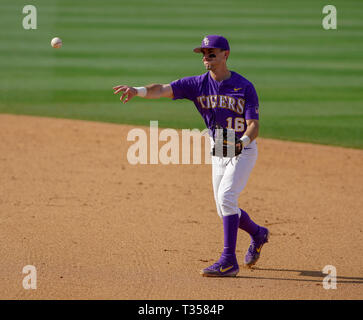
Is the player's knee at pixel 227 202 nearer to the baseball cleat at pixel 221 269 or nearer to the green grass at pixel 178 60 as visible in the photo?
the baseball cleat at pixel 221 269

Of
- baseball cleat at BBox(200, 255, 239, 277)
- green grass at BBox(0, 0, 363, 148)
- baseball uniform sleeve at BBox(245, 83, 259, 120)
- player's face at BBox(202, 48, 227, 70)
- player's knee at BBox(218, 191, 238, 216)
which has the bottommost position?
baseball cleat at BBox(200, 255, 239, 277)

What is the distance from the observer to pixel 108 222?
6855mm

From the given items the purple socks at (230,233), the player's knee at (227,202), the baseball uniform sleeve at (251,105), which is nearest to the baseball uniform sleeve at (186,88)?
the baseball uniform sleeve at (251,105)

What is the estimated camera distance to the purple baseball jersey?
17.6ft

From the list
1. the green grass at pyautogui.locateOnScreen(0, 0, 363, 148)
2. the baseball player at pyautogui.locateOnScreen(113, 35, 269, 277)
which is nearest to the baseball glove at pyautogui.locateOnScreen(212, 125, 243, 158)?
the baseball player at pyautogui.locateOnScreen(113, 35, 269, 277)

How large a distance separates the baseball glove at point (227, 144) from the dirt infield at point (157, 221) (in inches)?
42.6

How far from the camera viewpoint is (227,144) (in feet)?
17.0

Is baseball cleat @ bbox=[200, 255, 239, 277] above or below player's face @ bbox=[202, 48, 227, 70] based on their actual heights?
below

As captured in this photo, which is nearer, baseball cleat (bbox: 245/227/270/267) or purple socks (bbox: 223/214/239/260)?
purple socks (bbox: 223/214/239/260)

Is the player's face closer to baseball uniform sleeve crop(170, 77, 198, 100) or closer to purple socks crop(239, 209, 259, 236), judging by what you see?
baseball uniform sleeve crop(170, 77, 198, 100)

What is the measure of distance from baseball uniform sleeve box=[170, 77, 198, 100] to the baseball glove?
1.77ft

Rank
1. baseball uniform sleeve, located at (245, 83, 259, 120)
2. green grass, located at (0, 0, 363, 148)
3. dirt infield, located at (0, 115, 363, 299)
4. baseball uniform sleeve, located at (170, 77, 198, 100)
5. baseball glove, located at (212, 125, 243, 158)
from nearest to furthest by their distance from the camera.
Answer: baseball glove, located at (212, 125, 243, 158), dirt infield, located at (0, 115, 363, 299), baseball uniform sleeve, located at (245, 83, 259, 120), baseball uniform sleeve, located at (170, 77, 198, 100), green grass, located at (0, 0, 363, 148)

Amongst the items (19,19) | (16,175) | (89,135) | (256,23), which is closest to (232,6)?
(256,23)

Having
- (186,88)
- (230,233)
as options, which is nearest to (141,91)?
(186,88)
